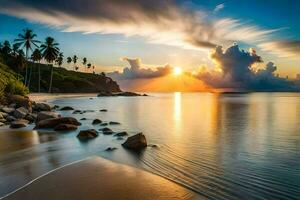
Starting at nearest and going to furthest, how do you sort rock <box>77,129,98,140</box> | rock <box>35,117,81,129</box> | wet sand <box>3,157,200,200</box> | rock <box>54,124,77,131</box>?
wet sand <box>3,157,200,200</box> → rock <box>77,129,98,140</box> → rock <box>54,124,77,131</box> → rock <box>35,117,81,129</box>

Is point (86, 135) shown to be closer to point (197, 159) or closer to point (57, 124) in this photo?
point (57, 124)

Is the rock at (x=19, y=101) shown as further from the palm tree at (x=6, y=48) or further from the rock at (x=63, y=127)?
the palm tree at (x=6, y=48)

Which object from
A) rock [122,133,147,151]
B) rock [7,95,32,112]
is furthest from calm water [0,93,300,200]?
rock [7,95,32,112]

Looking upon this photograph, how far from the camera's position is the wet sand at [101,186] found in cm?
1096

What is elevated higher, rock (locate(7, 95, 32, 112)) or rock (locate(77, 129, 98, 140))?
rock (locate(7, 95, 32, 112))

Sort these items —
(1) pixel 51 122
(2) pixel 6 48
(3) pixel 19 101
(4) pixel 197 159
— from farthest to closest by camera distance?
(2) pixel 6 48
(3) pixel 19 101
(1) pixel 51 122
(4) pixel 197 159

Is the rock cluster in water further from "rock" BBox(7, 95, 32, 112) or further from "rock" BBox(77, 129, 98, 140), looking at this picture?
"rock" BBox(7, 95, 32, 112)

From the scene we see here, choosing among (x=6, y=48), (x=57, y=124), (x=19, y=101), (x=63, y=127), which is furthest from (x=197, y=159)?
(x=6, y=48)

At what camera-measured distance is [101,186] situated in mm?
12062

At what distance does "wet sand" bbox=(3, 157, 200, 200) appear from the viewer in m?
11.0

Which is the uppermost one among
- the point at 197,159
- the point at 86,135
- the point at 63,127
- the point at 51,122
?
the point at 51,122

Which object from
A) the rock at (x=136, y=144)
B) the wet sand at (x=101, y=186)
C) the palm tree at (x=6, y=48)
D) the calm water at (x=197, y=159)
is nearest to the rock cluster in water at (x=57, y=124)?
the rock at (x=136, y=144)

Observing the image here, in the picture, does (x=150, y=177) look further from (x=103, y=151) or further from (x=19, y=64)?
(x=19, y=64)

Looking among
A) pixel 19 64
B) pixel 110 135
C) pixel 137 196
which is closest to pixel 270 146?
pixel 110 135
